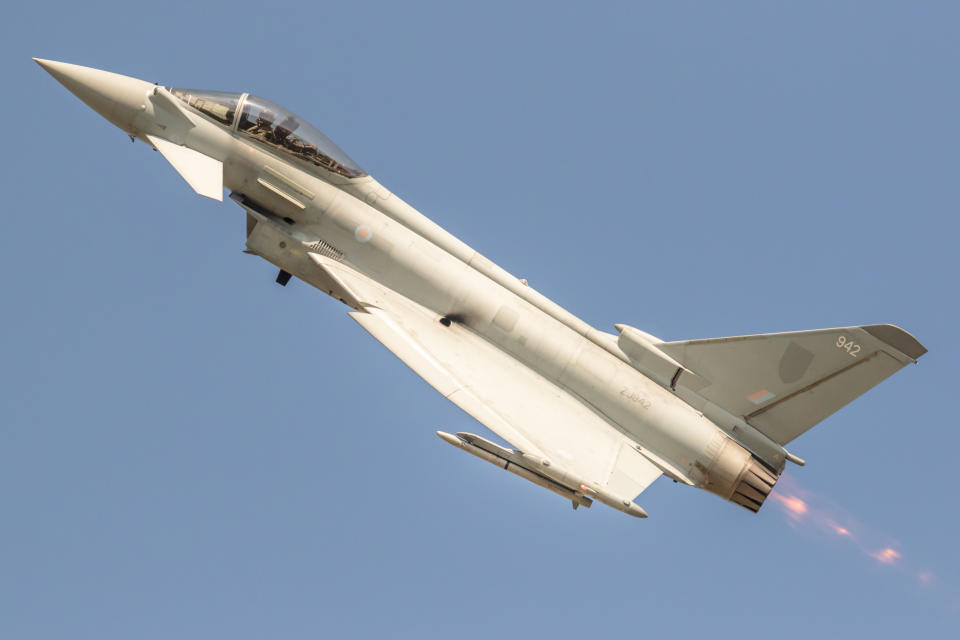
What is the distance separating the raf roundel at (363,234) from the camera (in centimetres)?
2123

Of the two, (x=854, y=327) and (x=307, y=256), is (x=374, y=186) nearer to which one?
(x=307, y=256)

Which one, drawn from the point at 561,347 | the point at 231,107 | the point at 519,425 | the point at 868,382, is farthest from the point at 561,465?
→ the point at 231,107

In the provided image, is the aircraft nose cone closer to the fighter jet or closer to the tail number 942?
the fighter jet

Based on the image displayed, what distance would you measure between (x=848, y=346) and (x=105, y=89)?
14.3m

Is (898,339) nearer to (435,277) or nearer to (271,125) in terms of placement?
(435,277)

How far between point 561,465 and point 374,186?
624 cm

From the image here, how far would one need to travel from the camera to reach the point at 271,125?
Result: 21188mm

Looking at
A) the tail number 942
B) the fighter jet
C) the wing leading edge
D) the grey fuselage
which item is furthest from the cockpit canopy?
the tail number 942

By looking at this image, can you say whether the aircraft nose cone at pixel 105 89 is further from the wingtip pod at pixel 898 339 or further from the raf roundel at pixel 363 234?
the wingtip pod at pixel 898 339

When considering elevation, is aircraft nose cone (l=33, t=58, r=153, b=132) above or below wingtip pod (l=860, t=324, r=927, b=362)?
below

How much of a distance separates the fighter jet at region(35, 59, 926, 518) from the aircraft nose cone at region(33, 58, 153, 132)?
26 millimetres

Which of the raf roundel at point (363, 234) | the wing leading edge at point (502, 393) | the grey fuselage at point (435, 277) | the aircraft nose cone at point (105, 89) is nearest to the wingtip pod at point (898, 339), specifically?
the grey fuselage at point (435, 277)

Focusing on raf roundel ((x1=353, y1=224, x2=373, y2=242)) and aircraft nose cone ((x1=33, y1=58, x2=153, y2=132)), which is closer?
aircraft nose cone ((x1=33, y1=58, x2=153, y2=132))

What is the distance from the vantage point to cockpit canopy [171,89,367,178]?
21.1m
